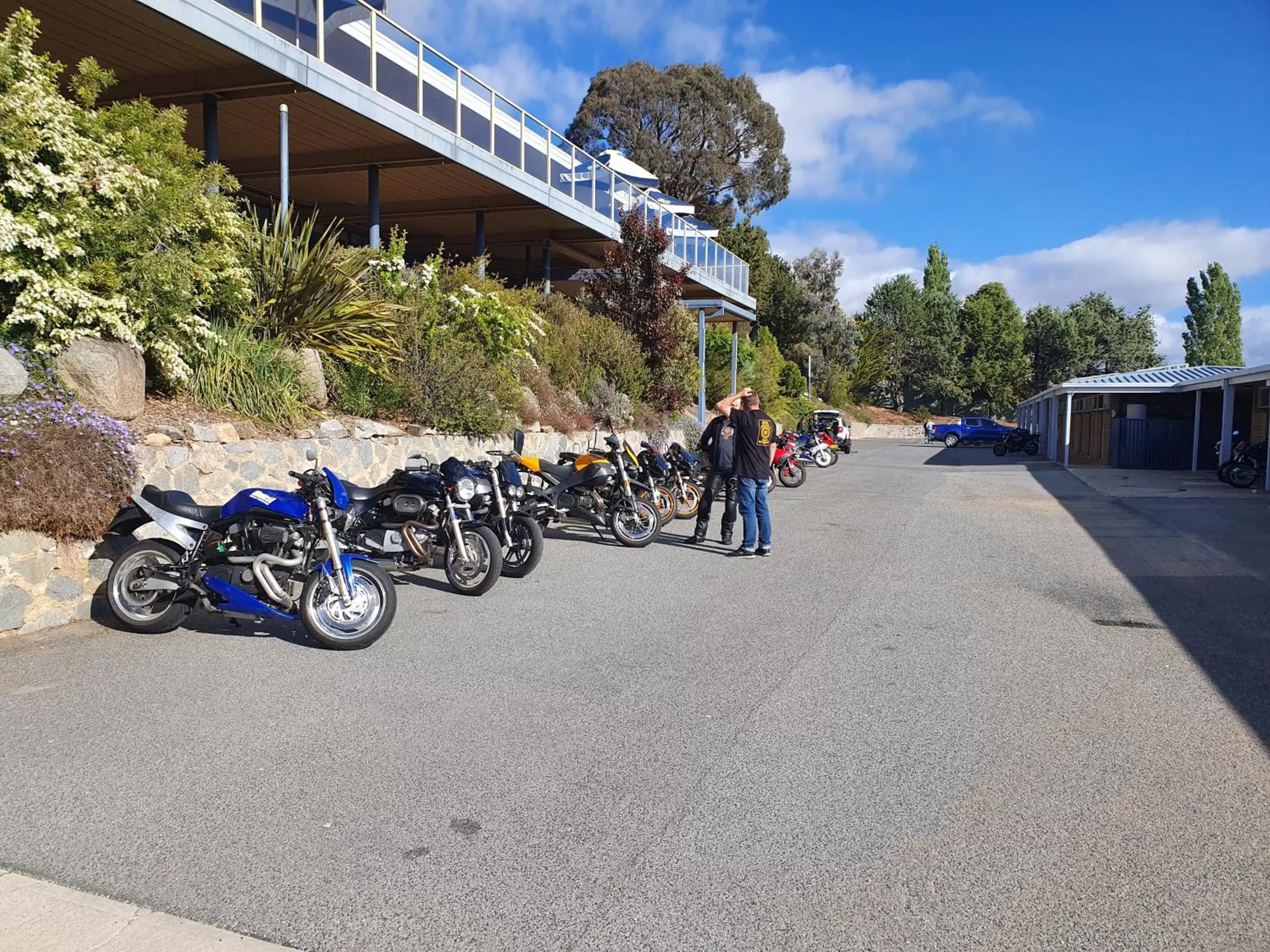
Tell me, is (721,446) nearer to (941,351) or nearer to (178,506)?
(178,506)

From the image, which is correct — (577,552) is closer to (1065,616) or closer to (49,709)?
(1065,616)

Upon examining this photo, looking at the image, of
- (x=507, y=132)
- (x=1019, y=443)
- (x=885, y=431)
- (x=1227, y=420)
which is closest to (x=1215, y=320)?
(x=885, y=431)

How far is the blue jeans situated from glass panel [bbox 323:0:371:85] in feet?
29.1

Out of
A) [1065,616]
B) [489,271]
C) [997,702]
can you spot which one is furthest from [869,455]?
[997,702]

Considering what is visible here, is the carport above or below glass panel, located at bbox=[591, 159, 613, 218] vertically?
below

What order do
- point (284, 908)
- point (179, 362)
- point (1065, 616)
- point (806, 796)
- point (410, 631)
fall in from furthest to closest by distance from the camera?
point (179, 362) → point (1065, 616) → point (410, 631) → point (806, 796) → point (284, 908)

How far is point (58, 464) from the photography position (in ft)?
21.0

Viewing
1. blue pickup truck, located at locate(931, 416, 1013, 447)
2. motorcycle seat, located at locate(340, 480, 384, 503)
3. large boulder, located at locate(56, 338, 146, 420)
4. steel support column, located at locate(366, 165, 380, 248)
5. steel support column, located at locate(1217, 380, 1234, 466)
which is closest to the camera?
large boulder, located at locate(56, 338, 146, 420)

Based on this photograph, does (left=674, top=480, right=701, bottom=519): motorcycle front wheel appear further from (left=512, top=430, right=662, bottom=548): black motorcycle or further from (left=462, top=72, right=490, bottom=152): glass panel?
(left=462, top=72, right=490, bottom=152): glass panel

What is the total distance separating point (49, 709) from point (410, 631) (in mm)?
2329

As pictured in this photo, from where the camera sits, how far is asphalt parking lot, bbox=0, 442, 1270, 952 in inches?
127

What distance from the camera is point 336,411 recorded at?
36.1ft

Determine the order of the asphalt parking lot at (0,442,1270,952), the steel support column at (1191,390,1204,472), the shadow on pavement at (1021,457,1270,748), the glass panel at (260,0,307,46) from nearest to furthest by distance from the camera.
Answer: the asphalt parking lot at (0,442,1270,952) < the shadow on pavement at (1021,457,1270,748) < the glass panel at (260,0,307,46) < the steel support column at (1191,390,1204,472)

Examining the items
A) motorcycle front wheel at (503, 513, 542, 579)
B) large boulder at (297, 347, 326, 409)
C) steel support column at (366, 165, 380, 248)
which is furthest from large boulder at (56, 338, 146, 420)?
steel support column at (366, 165, 380, 248)
